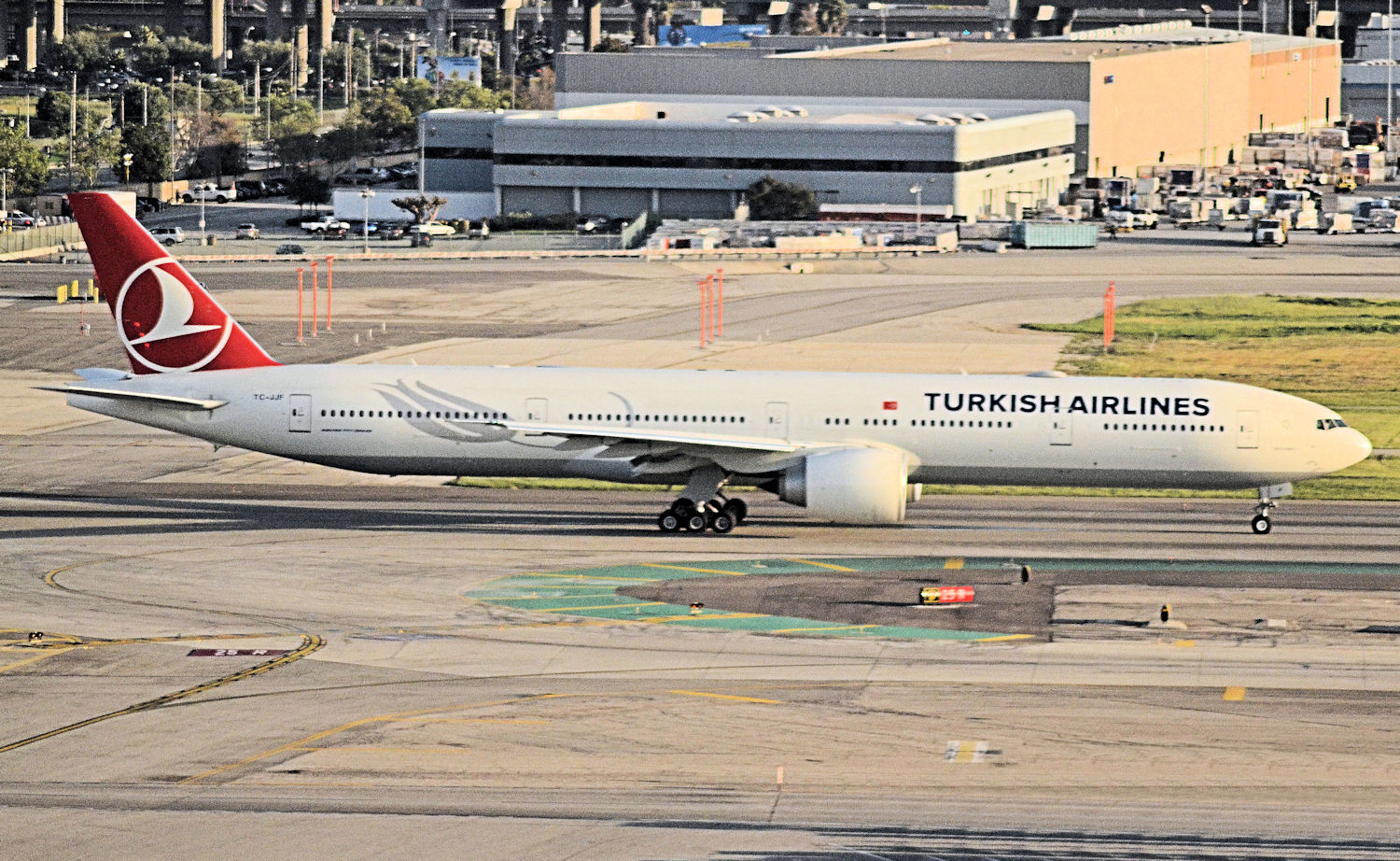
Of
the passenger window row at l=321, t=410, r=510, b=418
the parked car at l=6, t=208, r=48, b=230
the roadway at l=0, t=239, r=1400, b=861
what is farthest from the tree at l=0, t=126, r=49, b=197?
the passenger window row at l=321, t=410, r=510, b=418

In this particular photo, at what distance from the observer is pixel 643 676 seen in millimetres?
39344

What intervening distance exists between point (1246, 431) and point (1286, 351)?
139ft

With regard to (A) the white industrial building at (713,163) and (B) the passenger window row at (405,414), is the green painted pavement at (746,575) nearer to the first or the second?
(B) the passenger window row at (405,414)

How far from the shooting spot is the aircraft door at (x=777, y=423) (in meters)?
53.7

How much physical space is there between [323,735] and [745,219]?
133m

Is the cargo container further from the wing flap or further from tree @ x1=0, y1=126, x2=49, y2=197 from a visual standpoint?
the wing flap

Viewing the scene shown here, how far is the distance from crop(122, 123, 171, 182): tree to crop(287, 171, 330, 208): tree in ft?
38.5

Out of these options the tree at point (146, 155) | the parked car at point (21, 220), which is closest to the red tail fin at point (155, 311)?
the parked car at point (21, 220)

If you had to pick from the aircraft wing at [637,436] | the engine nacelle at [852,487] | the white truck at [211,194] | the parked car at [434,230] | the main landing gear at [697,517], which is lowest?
Answer: the main landing gear at [697,517]

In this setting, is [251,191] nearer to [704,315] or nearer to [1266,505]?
[704,315]

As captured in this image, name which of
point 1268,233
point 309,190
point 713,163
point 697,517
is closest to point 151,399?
point 697,517

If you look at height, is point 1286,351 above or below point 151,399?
below

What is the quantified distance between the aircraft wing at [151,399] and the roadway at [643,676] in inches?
128

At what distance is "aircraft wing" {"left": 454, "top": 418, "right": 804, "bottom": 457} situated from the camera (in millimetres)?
52469
